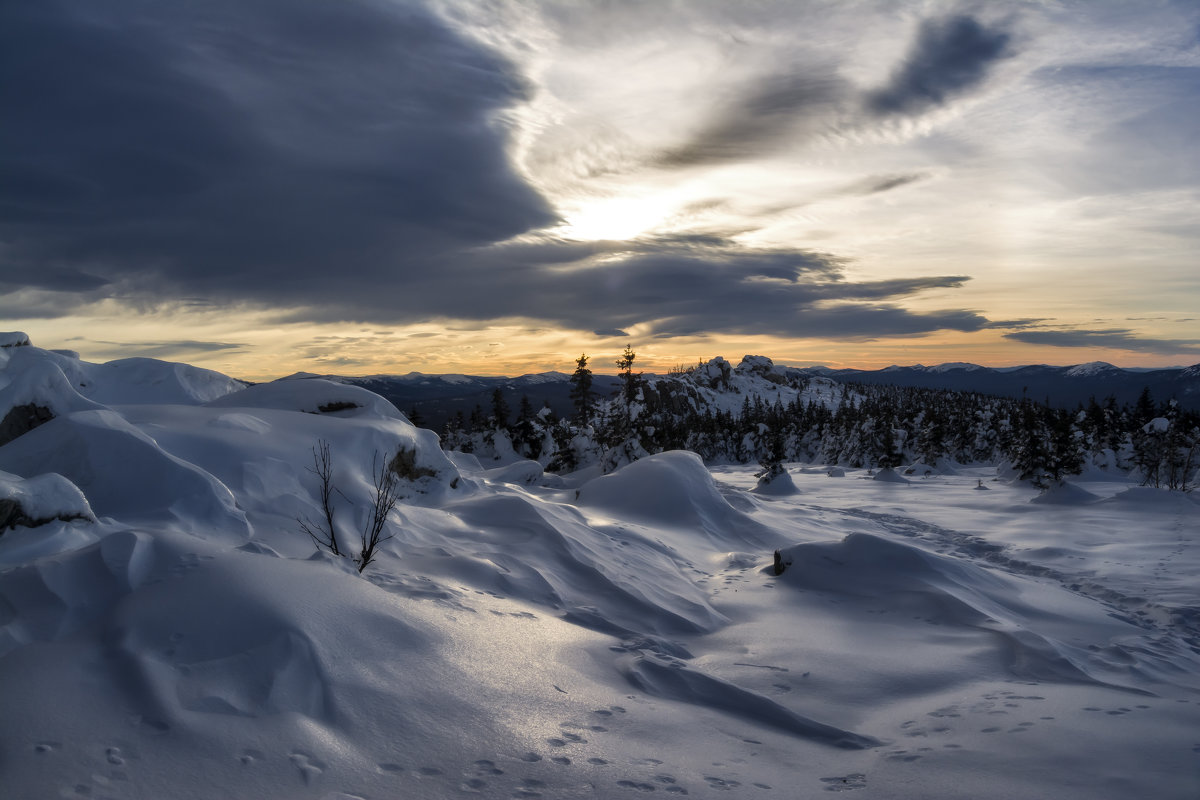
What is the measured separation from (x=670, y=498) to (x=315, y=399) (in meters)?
11.1

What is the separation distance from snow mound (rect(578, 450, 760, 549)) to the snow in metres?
3.50

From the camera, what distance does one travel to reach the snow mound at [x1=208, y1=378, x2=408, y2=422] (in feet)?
Answer: 55.4

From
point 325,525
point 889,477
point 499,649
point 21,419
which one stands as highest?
point 21,419

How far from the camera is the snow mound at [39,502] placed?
7.00 metres

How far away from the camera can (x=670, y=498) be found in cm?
1894

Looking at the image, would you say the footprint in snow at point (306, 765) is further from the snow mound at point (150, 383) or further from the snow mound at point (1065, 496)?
the snow mound at point (1065, 496)

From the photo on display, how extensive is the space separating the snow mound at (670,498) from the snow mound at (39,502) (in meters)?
13.1

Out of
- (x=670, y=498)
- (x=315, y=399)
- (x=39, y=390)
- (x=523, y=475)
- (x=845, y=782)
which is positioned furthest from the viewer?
(x=523, y=475)

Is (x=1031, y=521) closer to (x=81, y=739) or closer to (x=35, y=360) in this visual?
(x=81, y=739)

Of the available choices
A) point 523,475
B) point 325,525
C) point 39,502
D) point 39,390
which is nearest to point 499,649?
point 325,525

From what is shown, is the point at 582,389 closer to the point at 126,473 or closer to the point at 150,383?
the point at 150,383

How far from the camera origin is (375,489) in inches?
483

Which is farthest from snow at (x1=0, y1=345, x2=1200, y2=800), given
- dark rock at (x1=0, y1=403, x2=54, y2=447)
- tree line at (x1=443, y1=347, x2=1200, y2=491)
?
tree line at (x1=443, y1=347, x2=1200, y2=491)

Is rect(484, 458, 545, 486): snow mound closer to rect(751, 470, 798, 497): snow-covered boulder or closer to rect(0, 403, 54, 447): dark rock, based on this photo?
rect(751, 470, 798, 497): snow-covered boulder
